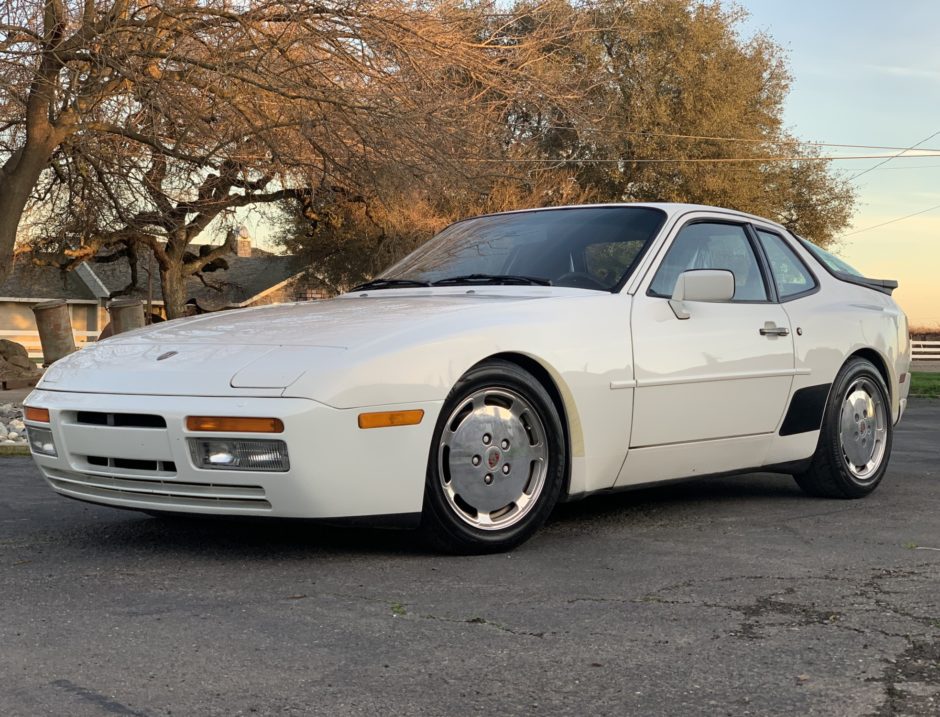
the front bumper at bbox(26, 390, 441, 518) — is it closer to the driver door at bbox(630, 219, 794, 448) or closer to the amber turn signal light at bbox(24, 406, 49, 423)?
the amber turn signal light at bbox(24, 406, 49, 423)

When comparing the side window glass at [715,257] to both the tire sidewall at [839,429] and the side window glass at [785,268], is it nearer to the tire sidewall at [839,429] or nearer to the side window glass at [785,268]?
the side window glass at [785,268]

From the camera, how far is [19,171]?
1570cm

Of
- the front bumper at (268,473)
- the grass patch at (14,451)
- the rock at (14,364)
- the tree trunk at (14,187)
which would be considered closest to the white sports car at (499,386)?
the front bumper at (268,473)

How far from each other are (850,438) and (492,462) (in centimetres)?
269

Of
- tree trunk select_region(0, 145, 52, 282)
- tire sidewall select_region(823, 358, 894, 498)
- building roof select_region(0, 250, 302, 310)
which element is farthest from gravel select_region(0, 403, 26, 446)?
building roof select_region(0, 250, 302, 310)

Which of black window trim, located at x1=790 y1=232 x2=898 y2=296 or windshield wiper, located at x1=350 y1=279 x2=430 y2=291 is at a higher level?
windshield wiper, located at x1=350 y1=279 x2=430 y2=291

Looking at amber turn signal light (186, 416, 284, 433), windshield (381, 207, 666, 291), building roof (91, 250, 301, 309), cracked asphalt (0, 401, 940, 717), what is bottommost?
building roof (91, 250, 301, 309)

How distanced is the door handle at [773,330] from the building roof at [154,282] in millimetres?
36505

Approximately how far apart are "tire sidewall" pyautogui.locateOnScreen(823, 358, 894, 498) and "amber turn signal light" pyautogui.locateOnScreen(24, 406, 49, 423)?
3911 millimetres

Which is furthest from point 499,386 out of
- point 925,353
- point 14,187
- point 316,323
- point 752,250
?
point 925,353

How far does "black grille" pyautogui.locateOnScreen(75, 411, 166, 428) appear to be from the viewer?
4.49m

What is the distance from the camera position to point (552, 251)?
5.89 metres

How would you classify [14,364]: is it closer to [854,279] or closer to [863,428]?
[854,279]

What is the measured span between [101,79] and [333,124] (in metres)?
2.73
